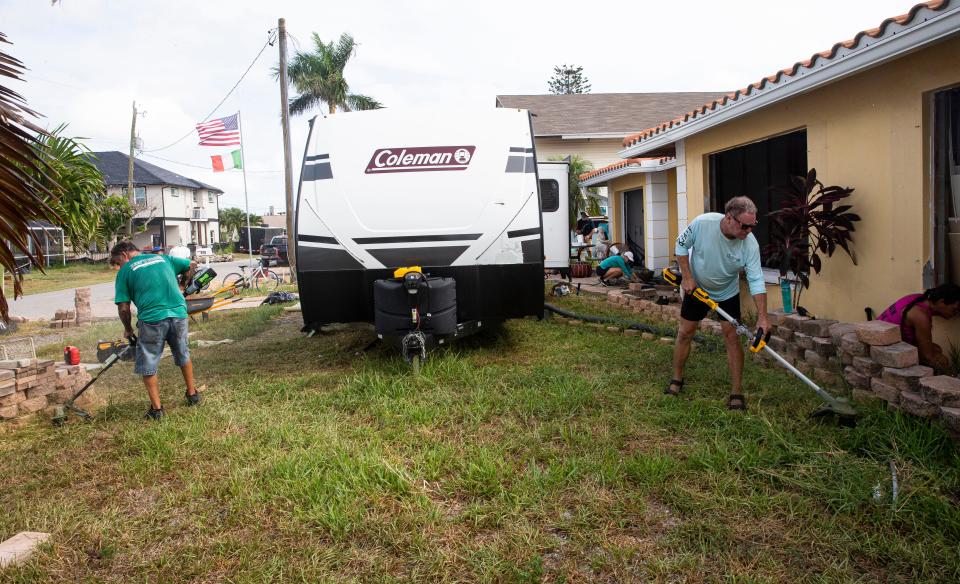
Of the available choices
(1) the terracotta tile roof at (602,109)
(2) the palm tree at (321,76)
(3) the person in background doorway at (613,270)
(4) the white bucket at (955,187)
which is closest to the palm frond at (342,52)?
(2) the palm tree at (321,76)

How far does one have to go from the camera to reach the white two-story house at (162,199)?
1596 inches

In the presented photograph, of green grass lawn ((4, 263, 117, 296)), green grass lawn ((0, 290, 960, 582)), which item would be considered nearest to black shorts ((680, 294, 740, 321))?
green grass lawn ((0, 290, 960, 582))

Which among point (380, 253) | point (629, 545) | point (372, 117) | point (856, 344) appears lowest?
point (629, 545)

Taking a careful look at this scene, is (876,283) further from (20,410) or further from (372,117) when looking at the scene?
(20,410)

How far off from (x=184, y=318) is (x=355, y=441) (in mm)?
2305

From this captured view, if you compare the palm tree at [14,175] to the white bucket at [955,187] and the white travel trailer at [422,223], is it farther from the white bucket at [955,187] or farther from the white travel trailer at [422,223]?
the white bucket at [955,187]

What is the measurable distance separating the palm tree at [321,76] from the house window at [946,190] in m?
27.4

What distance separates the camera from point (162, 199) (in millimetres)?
42000

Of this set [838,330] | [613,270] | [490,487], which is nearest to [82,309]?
[613,270]

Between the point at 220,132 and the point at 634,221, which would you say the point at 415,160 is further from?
the point at 220,132

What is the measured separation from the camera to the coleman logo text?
6.41 m

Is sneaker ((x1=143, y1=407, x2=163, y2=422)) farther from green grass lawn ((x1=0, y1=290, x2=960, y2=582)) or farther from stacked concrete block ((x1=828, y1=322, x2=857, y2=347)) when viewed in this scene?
stacked concrete block ((x1=828, y1=322, x2=857, y2=347))

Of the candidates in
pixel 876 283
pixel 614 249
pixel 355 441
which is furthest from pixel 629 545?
pixel 614 249

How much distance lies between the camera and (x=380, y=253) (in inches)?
245
